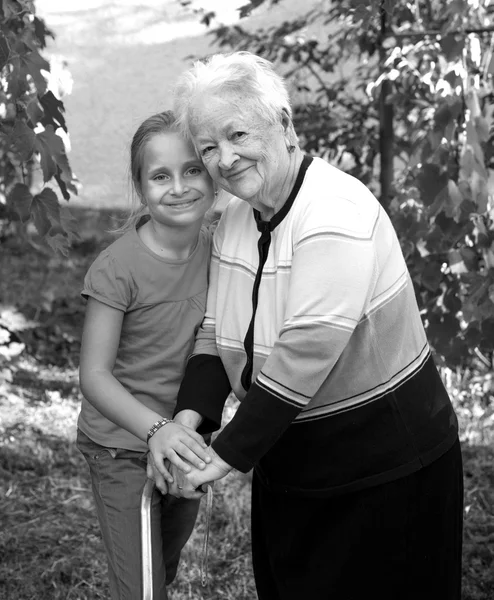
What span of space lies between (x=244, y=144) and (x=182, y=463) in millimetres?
695

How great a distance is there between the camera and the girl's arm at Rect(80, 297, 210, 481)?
1.97m

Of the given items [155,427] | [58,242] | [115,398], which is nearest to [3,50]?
[58,242]

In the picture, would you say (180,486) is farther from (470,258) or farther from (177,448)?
(470,258)

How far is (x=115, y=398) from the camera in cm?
207

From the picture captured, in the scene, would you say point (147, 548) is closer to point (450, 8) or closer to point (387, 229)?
point (387, 229)

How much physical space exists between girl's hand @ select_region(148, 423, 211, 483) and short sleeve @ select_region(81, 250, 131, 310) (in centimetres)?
33

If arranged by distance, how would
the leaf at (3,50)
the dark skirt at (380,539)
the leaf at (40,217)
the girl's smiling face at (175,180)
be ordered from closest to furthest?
the dark skirt at (380,539) < the girl's smiling face at (175,180) < the leaf at (3,50) < the leaf at (40,217)

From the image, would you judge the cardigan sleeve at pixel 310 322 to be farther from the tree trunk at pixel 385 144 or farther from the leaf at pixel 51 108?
the tree trunk at pixel 385 144

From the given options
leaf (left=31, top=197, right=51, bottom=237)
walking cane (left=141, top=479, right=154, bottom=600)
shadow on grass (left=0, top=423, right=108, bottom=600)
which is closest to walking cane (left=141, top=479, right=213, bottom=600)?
walking cane (left=141, top=479, right=154, bottom=600)

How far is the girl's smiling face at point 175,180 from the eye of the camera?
6.84 feet

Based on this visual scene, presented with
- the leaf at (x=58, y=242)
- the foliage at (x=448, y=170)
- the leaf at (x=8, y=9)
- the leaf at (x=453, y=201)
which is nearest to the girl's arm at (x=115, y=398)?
the leaf at (x=58, y=242)

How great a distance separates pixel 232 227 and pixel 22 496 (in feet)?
7.53

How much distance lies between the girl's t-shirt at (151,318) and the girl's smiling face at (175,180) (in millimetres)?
129

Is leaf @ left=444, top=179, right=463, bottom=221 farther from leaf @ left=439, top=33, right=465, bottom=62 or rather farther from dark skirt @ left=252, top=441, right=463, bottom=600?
dark skirt @ left=252, top=441, right=463, bottom=600
